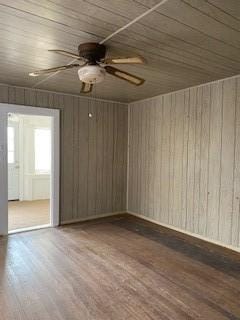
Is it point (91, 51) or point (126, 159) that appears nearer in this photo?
point (91, 51)

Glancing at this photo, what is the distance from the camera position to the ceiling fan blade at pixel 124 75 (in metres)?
2.39

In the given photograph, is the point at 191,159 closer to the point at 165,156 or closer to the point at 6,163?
the point at 165,156

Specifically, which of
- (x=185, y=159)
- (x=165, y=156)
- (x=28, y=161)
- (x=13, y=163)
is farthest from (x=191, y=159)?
(x=13, y=163)

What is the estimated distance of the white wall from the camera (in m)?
6.80

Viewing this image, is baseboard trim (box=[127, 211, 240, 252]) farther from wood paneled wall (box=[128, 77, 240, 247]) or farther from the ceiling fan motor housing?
the ceiling fan motor housing

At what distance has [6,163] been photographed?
3.97 meters

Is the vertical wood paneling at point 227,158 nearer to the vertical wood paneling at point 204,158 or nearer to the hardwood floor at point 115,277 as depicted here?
the vertical wood paneling at point 204,158

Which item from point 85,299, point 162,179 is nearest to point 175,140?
point 162,179

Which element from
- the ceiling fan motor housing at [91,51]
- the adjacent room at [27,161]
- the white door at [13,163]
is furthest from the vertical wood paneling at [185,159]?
the white door at [13,163]

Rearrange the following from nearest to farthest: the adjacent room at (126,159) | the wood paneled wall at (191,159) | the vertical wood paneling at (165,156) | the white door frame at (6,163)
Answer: the adjacent room at (126,159) → the wood paneled wall at (191,159) → the white door frame at (6,163) → the vertical wood paneling at (165,156)

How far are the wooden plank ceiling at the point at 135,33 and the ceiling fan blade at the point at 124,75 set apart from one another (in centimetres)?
24

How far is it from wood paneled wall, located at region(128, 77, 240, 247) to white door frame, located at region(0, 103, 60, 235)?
63.8 inches

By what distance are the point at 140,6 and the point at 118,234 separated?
127 inches

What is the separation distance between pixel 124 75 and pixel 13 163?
5201 millimetres
